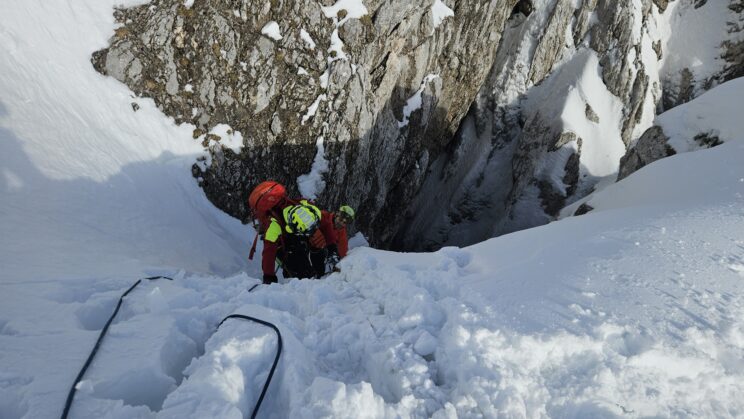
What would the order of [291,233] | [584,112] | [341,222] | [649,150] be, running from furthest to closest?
[584,112], [649,150], [341,222], [291,233]

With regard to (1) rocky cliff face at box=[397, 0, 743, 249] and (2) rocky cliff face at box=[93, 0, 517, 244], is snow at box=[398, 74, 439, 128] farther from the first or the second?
(1) rocky cliff face at box=[397, 0, 743, 249]

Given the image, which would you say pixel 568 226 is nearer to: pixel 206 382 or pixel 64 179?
pixel 206 382

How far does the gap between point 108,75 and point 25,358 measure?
1006cm

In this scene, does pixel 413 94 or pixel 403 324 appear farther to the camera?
pixel 413 94

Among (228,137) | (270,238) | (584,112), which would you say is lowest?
(270,238)

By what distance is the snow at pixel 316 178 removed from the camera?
1388 centimetres

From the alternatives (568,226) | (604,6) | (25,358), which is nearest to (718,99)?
(568,226)

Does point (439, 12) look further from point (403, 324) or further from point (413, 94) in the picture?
point (403, 324)

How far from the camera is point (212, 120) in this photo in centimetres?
1220

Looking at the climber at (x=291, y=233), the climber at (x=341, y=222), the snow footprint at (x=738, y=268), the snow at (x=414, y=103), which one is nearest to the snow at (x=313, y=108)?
the snow at (x=414, y=103)

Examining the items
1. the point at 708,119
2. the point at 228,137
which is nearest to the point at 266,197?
the point at 228,137

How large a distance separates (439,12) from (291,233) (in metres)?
14.2

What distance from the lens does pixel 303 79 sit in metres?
13.6

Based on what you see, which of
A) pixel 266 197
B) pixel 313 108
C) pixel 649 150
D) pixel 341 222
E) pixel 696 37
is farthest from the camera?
Answer: pixel 696 37
